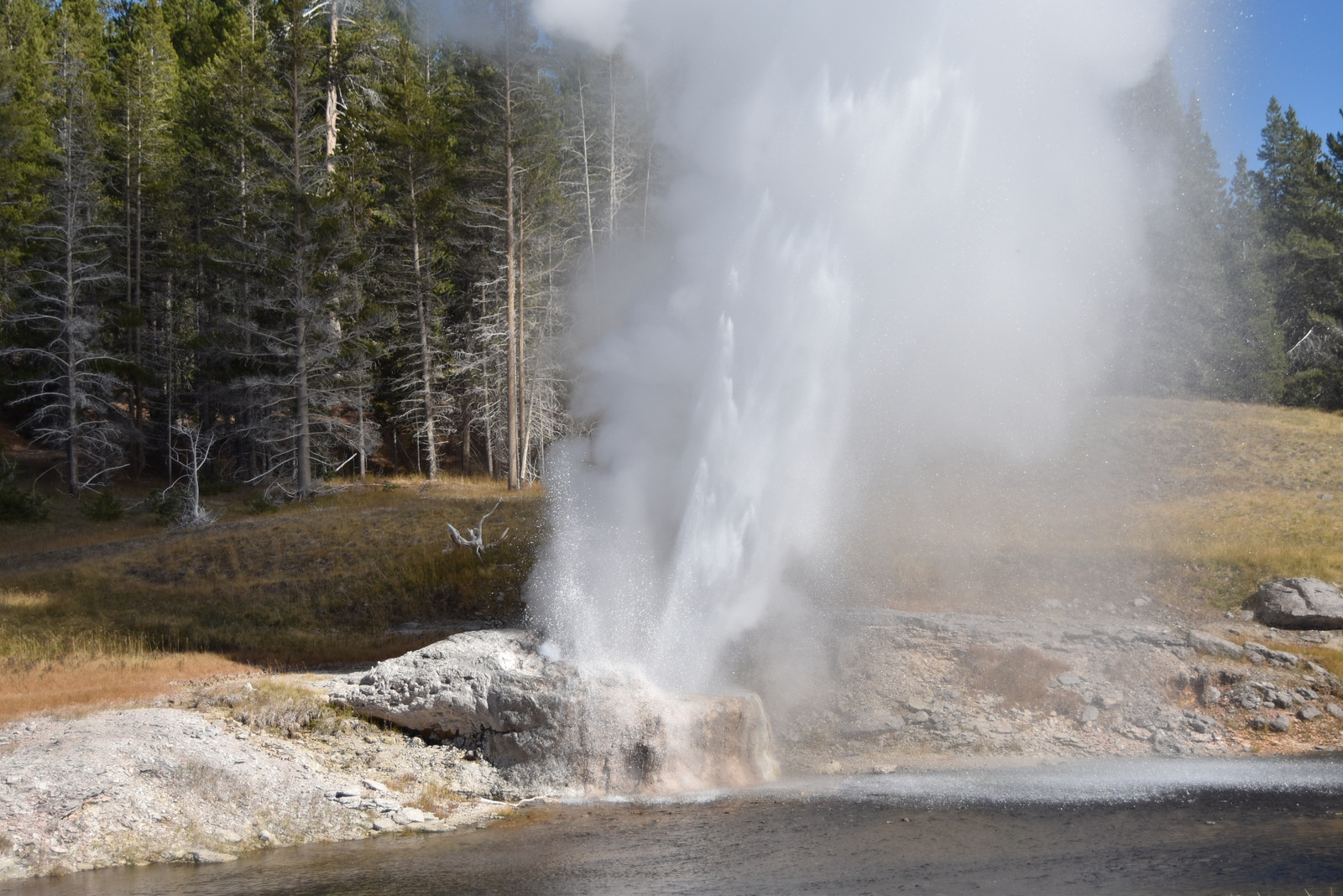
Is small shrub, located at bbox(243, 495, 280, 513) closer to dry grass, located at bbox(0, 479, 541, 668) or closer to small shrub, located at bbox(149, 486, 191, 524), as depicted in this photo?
small shrub, located at bbox(149, 486, 191, 524)

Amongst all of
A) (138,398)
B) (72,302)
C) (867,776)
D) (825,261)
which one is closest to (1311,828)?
(867,776)

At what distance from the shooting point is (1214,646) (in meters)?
15.3

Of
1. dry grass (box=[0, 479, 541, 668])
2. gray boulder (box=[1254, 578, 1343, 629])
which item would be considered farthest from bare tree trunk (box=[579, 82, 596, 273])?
gray boulder (box=[1254, 578, 1343, 629])

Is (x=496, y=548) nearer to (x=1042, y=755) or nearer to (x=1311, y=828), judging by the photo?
(x=1042, y=755)

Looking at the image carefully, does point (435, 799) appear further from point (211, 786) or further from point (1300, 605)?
point (1300, 605)

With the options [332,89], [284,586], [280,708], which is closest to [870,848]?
[280,708]

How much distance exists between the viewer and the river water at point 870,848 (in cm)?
830

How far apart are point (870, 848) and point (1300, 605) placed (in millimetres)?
12590

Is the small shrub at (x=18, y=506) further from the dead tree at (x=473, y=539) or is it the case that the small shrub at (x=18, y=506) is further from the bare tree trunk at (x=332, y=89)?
the dead tree at (x=473, y=539)

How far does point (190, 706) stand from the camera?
42.3ft

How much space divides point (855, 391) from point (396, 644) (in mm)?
10185

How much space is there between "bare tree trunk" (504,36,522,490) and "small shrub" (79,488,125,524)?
472 inches

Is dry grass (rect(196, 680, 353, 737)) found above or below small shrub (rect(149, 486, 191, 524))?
below

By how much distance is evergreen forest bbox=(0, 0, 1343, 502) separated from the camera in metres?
30.6
